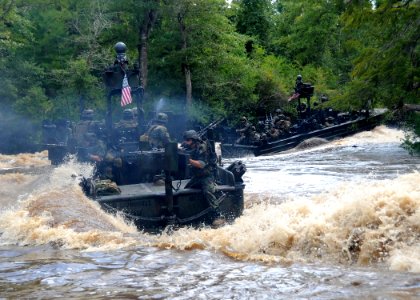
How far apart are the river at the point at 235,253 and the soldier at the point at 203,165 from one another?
0.84 meters

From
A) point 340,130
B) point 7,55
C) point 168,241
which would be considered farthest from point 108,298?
point 7,55

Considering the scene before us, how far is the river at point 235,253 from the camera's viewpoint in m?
7.63

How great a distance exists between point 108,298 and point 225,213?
6583 mm

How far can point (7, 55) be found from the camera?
36.9 m

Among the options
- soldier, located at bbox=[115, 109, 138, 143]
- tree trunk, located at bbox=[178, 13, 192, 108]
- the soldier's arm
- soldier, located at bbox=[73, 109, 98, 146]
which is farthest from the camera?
tree trunk, located at bbox=[178, 13, 192, 108]

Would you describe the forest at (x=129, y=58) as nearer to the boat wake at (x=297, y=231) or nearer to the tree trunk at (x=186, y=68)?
the tree trunk at (x=186, y=68)

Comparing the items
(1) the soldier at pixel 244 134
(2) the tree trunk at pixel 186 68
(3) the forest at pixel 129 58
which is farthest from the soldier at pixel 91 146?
(2) the tree trunk at pixel 186 68

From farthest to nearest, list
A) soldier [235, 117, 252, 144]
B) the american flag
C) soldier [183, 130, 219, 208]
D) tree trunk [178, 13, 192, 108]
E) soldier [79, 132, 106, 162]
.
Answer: tree trunk [178, 13, 192, 108]
soldier [235, 117, 252, 144]
soldier [79, 132, 106, 162]
the american flag
soldier [183, 130, 219, 208]

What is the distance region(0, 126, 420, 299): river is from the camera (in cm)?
763

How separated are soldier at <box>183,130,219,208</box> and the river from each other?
0.84 metres

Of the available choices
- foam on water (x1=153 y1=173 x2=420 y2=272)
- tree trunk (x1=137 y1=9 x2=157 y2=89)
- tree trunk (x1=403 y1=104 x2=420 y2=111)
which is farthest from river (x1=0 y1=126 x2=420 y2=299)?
tree trunk (x1=137 y1=9 x2=157 y2=89)

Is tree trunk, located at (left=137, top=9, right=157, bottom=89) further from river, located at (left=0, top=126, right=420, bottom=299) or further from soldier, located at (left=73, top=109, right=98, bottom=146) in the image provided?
river, located at (left=0, top=126, right=420, bottom=299)

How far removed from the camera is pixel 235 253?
9625 millimetres

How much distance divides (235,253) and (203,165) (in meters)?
3.88
